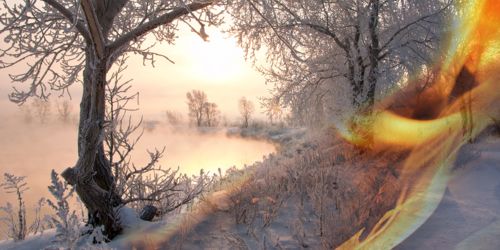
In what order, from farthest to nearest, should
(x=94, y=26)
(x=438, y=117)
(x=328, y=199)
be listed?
(x=438, y=117)
(x=328, y=199)
(x=94, y=26)

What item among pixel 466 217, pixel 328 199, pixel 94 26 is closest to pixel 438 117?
pixel 328 199

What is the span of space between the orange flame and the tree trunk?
3.05 meters

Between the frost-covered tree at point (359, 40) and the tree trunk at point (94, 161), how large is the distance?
5.85 m

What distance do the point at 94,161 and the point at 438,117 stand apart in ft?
43.0

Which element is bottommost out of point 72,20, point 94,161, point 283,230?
point 283,230

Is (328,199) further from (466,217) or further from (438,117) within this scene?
(438,117)

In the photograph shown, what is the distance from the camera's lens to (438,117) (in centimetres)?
1457

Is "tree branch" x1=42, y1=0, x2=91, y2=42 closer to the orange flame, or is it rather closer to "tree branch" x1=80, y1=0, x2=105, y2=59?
"tree branch" x1=80, y1=0, x2=105, y2=59

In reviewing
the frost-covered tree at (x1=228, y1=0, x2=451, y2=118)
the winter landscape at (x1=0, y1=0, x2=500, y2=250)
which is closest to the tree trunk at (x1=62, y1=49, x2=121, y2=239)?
the winter landscape at (x1=0, y1=0, x2=500, y2=250)

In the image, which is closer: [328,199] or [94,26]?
[94,26]

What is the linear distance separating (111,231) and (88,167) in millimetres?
914

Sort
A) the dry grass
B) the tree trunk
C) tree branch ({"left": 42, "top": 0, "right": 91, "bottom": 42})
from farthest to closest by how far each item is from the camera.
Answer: the dry grass → the tree trunk → tree branch ({"left": 42, "top": 0, "right": 91, "bottom": 42})

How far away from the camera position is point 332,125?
13328 millimetres

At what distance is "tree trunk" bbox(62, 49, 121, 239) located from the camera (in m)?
4.82
